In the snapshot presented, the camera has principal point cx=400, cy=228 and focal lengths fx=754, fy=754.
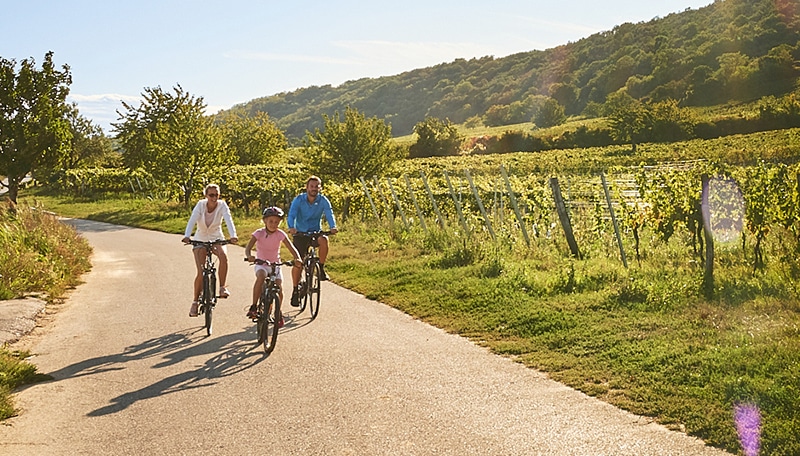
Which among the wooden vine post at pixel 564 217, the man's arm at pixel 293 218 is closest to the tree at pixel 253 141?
the wooden vine post at pixel 564 217

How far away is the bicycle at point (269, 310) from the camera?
835 centimetres

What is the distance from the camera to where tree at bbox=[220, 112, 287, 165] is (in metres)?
55.5

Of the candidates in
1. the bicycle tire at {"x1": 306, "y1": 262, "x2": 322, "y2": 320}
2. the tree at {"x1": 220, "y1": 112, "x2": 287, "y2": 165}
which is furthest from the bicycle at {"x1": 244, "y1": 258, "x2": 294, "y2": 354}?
the tree at {"x1": 220, "y1": 112, "x2": 287, "y2": 165}

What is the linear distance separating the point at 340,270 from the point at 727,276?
297 inches

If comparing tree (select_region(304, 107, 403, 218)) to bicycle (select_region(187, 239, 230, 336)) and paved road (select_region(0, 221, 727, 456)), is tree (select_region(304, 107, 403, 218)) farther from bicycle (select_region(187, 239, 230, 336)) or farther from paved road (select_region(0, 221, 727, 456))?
bicycle (select_region(187, 239, 230, 336))

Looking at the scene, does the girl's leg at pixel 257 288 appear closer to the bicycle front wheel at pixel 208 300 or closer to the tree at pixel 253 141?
the bicycle front wheel at pixel 208 300

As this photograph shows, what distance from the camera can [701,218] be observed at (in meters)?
11.5

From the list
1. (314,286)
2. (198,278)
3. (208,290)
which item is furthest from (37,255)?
(314,286)

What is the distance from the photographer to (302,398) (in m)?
6.55

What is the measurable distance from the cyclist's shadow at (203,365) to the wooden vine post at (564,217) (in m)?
5.87

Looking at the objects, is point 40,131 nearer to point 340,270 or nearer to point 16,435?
point 340,270

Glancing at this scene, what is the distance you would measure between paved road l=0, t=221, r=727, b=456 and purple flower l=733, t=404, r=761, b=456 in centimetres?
24

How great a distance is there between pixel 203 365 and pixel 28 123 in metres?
18.0

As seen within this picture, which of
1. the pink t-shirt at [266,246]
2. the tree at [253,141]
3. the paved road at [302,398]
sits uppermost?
the tree at [253,141]
